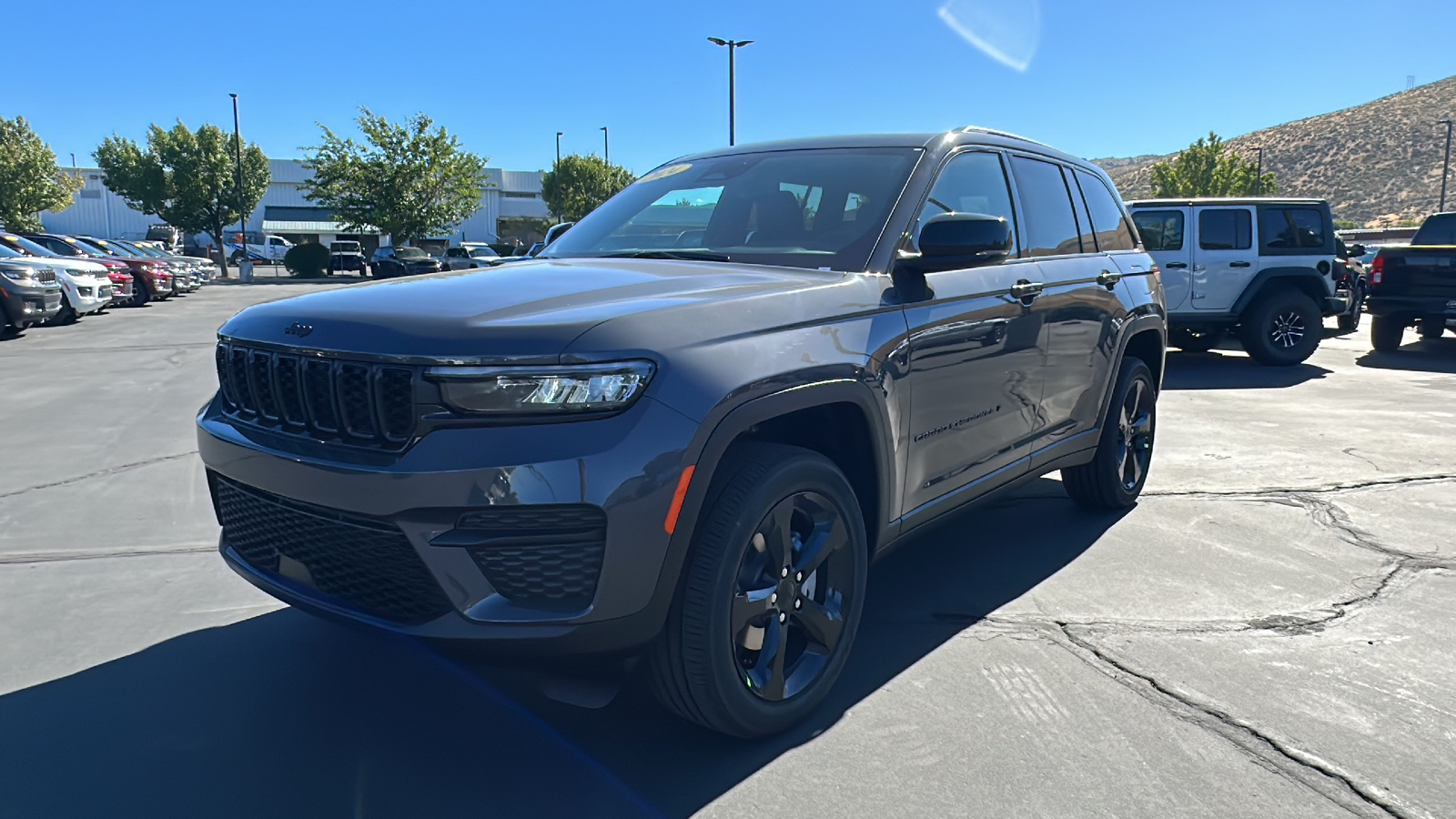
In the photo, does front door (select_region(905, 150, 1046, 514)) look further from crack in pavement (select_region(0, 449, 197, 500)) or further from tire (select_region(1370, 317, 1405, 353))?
tire (select_region(1370, 317, 1405, 353))

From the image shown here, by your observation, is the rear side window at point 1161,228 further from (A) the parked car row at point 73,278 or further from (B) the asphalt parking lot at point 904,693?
(A) the parked car row at point 73,278

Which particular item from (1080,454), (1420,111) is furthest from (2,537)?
(1420,111)

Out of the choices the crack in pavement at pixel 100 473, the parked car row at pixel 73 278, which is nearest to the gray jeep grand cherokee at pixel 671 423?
the crack in pavement at pixel 100 473

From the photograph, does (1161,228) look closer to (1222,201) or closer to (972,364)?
(1222,201)

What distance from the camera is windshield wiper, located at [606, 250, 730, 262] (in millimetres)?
3453

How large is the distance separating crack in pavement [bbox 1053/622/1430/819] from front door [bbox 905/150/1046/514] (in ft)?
2.54

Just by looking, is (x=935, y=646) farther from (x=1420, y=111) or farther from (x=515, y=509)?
(x=1420, y=111)

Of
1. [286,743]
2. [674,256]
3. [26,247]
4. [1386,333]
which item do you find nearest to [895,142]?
[674,256]

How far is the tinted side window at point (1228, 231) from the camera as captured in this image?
39.1ft

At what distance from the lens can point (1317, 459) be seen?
6562 millimetres

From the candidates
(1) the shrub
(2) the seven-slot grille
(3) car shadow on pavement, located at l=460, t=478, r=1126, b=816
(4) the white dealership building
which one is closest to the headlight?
(2) the seven-slot grille

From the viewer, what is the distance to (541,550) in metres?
2.29

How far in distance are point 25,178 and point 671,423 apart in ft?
160

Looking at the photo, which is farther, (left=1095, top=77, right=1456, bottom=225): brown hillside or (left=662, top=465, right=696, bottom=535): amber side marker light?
(left=1095, top=77, right=1456, bottom=225): brown hillside
